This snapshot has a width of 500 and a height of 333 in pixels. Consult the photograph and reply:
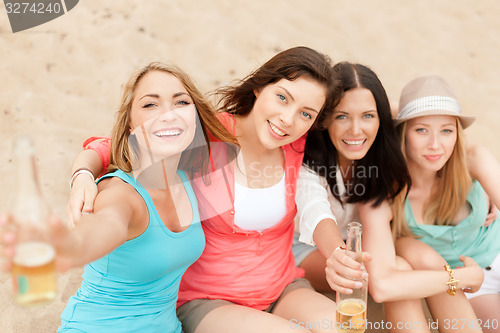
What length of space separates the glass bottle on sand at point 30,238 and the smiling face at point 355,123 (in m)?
1.70

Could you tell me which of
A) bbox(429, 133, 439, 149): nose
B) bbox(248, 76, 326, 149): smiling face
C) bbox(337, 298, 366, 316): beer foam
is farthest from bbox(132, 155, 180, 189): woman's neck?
bbox(429, 133, 439, 149): nose

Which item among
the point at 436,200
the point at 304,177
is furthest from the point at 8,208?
the point at 436,200

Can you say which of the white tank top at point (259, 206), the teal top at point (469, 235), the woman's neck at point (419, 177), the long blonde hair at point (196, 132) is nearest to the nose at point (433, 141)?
the woman's neck at point (419, 177)

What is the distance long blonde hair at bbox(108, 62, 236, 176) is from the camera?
2.17 metres

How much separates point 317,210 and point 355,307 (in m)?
0.54

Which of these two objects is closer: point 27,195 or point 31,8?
point 27,195

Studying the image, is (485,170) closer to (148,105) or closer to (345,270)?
(345,270)

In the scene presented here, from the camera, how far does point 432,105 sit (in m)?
2.60

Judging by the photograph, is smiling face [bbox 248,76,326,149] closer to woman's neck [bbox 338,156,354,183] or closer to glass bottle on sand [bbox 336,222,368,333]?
woman's neck [bbox 338,156,354,183]

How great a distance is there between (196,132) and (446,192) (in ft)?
4.69

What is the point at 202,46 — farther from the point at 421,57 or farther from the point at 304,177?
the point at 304,177

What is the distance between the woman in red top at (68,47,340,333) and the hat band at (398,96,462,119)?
48 centimetres

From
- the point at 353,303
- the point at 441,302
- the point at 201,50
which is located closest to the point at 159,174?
the point at 353,303

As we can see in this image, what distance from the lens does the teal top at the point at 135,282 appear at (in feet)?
6.52
